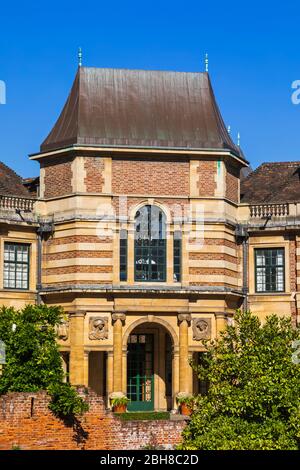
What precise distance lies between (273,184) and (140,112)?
833cm

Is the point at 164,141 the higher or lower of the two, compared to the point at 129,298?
higher

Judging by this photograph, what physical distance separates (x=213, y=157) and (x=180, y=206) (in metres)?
2.68

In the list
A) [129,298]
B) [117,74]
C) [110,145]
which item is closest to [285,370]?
[129,298]

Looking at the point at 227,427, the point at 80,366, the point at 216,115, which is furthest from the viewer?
the point at 216,115

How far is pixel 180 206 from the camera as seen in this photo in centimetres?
6056

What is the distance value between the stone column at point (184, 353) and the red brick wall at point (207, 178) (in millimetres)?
5567

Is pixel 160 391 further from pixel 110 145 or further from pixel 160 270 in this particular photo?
pixel 110 145

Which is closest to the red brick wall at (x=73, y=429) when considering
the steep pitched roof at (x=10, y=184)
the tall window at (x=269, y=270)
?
the tall window at (x=269, y=270)

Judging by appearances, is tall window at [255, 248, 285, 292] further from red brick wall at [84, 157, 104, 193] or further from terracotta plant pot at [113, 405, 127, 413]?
terracotta plant pot at [113, 405, 127, 413]

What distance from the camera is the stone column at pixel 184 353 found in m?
59.1

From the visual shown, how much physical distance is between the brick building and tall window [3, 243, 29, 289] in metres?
0.05

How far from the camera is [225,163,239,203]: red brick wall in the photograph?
61844 millimetres

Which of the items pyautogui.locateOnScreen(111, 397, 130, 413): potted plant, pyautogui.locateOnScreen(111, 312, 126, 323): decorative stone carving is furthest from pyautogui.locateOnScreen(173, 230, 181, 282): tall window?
pyautogui.locateOnScreen(111, 397, 130, 413): potted plant

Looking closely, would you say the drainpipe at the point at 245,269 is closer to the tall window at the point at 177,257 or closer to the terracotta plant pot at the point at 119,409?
the tall window at the point at 177,257
